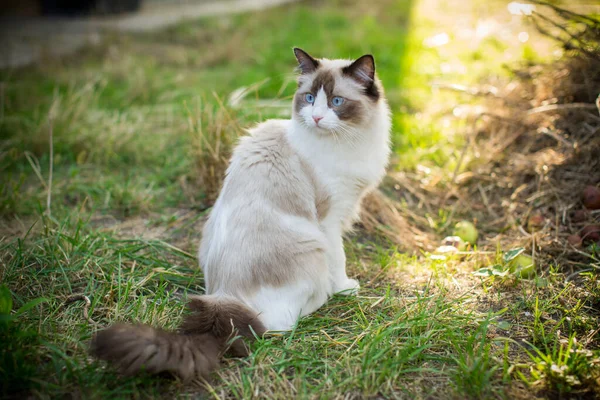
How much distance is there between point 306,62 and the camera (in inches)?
105

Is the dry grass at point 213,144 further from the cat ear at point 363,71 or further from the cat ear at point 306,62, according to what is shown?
the cat ear at point 363,71

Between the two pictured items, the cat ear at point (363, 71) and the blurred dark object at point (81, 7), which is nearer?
the cat ear at point (363, 71)

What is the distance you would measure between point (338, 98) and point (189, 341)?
4.69ft

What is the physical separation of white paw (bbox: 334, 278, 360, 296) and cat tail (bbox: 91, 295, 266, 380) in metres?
0.59

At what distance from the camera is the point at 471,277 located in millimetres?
2803

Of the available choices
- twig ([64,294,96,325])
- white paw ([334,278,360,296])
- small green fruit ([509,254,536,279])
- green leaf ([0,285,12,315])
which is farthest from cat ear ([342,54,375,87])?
green leaf ([0,285,12,315])

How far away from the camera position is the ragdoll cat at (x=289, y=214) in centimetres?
211

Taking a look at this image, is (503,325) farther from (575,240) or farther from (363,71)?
(363,71)

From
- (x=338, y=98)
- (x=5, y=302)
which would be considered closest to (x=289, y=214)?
(x=338, y=98)

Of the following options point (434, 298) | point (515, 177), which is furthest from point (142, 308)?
point (515, 177)

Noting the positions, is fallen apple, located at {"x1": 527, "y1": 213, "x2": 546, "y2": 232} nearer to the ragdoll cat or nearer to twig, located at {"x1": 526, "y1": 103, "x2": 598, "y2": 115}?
twig, located at {"x1": 526, "y1": 103, "x2": 598, "y2": 115}

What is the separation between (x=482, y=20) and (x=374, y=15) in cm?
182

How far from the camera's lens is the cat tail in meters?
1.78

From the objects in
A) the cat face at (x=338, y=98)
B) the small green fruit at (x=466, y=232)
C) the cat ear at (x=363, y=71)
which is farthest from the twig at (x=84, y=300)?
the small green fruit at (x=466, y=232)
